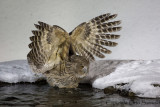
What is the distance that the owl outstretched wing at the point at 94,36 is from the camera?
3.13 metres

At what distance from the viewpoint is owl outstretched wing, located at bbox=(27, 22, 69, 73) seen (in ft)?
9.57

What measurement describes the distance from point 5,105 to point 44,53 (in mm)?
1236

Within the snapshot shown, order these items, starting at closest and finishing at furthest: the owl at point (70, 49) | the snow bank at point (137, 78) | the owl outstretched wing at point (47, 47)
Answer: the snow bank at point (137, 78) → the owl outstretched wing at point (47, 47) → the owl at point (70, 49)

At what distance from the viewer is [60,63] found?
3.30m

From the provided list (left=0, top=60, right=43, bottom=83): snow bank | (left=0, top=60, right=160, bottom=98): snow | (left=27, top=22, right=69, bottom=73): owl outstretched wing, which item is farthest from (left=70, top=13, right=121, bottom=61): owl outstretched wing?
(left=0, top=60, right=43, bottom=83): snow bank

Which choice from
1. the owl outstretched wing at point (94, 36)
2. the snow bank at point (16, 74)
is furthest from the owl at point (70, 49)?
the snow bank at point (16, 74)

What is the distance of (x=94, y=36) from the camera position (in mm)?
3330

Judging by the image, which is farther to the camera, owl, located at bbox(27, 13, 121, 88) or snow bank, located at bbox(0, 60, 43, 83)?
snow bank, located at bbox(0, 60, 43, 83)

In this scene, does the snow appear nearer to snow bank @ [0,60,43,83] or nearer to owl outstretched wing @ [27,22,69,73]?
snow bank @ [0,60,43,83]

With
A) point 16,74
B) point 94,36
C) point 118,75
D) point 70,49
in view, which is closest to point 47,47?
point 70,49

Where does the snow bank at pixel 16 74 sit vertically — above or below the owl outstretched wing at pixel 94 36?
below

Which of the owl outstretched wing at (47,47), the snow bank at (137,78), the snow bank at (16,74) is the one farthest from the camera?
the snow bank at (16,74)

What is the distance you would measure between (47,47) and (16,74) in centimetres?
96

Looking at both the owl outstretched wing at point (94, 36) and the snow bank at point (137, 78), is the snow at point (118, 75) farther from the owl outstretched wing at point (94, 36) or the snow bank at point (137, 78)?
the owl outstretched wing at point (94, 36)
